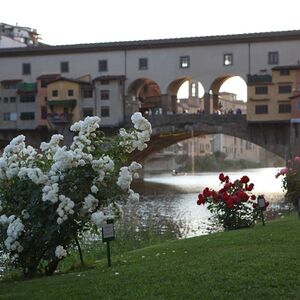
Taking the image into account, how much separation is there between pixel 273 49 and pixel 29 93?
25.1 metres

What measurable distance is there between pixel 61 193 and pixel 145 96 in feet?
199

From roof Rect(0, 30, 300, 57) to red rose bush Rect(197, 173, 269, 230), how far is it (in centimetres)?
4274

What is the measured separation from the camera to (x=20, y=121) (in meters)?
Answer: 66.1

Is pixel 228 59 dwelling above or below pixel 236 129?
above

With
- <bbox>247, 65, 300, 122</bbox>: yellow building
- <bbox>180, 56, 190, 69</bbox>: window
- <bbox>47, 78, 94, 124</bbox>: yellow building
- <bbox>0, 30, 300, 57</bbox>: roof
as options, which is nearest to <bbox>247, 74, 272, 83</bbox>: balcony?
<bbox>247, 65, 300, 122</bbox>: yellow building

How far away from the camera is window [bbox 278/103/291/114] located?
185ft

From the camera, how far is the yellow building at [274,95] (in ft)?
185

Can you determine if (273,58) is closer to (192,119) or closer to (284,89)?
(284,89)

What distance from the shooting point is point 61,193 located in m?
10.8

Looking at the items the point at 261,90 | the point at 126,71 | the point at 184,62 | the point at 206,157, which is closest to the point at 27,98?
the point at 126,71

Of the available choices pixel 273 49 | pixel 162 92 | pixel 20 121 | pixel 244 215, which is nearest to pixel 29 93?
pixel 20 121

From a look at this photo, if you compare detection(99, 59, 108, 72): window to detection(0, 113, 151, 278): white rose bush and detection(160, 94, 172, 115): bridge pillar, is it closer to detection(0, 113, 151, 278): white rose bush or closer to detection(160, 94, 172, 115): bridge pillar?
detection(160, 94, 172, 115): bridge pillar

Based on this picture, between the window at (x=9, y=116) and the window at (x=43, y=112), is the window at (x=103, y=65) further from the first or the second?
the window at (x=9, y=116)

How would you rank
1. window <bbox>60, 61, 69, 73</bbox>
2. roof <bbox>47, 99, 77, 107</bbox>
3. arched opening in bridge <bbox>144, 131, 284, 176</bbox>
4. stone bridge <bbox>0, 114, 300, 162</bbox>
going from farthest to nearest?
1. arched opening in bridge <bbox>144, 131, 284, 176</bbox>
2. window <bbox>60, 61, 69, 73</bbox>
3. roof <bbox>47, 99, 77, 107</bbox>
4. stone bridge <bbox>0, 114, 300, 162</bbox>
